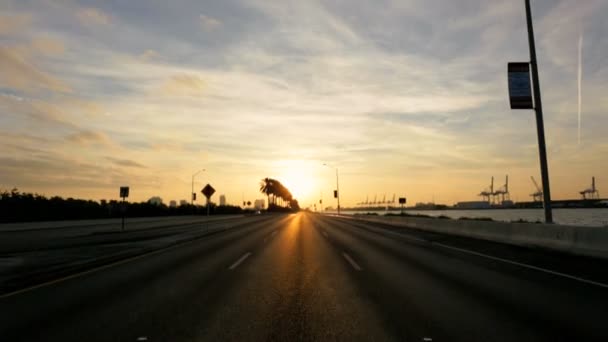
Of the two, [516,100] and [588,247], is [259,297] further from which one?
[516,100]

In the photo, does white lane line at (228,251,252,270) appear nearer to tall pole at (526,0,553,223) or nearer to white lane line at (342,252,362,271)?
white lane line at (342,252,362,271)

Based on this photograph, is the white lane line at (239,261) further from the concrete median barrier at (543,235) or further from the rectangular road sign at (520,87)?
the rectangular road sign at (520,87)

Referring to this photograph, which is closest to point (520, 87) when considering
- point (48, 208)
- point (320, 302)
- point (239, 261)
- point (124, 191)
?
point (239, 261)

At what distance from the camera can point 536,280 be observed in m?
8.41

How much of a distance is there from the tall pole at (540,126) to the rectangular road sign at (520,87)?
0.75ft

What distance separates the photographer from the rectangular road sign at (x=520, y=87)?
1561 centimetres

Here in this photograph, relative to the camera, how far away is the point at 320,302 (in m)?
6.56

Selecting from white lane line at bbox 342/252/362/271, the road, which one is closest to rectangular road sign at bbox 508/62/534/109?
the road

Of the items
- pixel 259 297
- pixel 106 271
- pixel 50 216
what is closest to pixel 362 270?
pixel 259 297

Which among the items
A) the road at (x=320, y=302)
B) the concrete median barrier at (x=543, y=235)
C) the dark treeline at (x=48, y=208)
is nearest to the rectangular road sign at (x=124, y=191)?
the dark treeline at (x=48, y=208)

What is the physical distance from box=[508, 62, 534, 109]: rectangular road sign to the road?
6.94m

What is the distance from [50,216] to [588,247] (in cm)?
4833

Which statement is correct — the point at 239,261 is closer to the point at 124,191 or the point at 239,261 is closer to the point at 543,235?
the point at 543,235

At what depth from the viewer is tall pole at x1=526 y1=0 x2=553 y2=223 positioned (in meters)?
14.9
